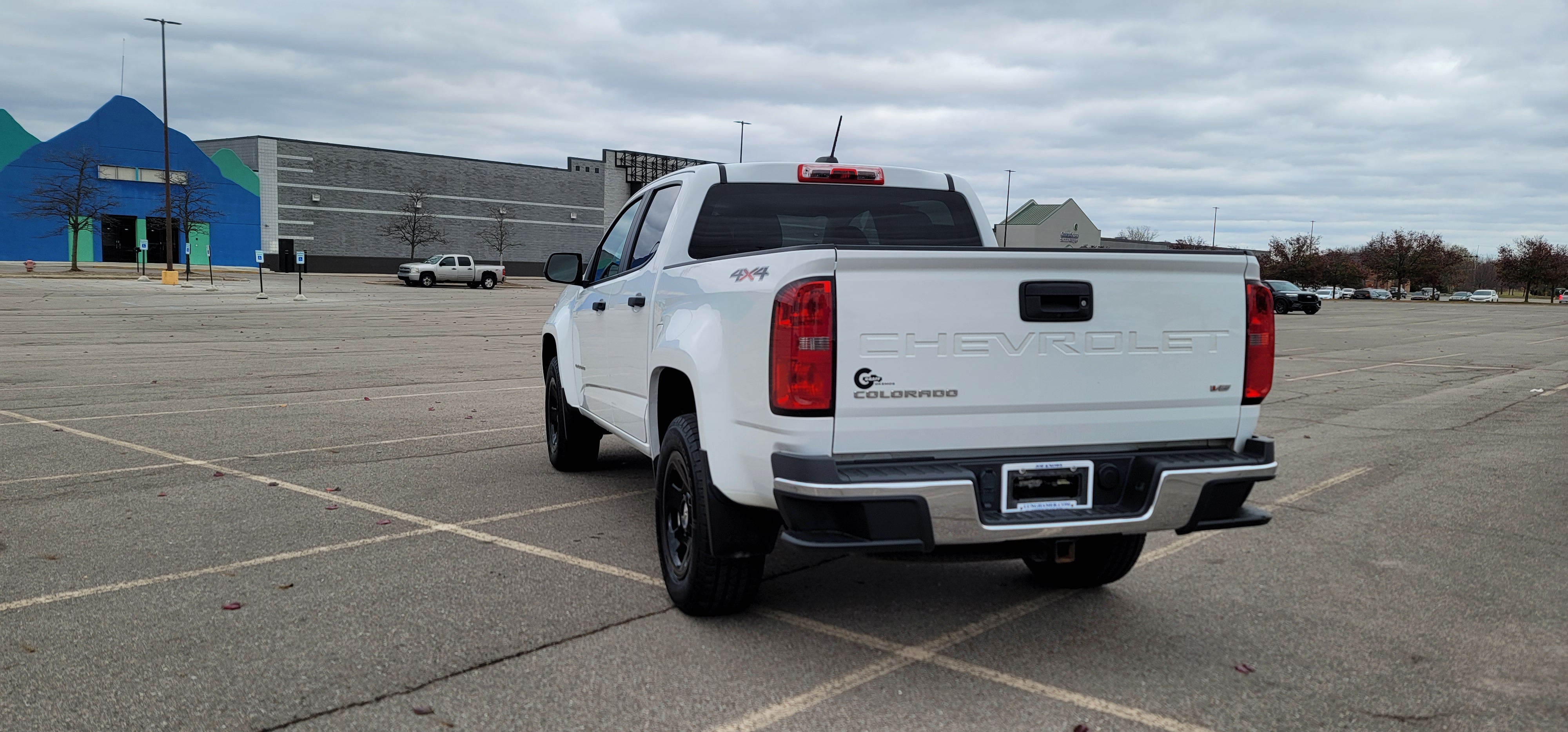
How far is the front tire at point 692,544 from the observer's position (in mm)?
4078

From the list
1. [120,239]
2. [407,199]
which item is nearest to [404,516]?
[120,239]

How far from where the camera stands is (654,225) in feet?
19.1

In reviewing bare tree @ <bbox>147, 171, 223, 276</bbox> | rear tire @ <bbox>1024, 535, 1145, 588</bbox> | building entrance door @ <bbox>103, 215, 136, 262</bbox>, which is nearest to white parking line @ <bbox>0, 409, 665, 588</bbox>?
rear tire @ <bbox>1024, 535, 1145, 588</bbox>

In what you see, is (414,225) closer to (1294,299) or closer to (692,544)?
(1294,299)

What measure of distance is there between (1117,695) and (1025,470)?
0.81 metres

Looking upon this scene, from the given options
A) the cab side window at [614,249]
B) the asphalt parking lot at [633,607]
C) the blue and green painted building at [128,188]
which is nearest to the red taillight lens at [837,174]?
the cab side window at [614,249]

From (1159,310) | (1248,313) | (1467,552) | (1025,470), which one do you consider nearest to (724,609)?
(1025,470)

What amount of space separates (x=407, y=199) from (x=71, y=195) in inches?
739

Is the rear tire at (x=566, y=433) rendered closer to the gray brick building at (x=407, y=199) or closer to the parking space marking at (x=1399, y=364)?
the parking space marking at (x=1399, y=364)

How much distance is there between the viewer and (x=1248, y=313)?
407 centimetres

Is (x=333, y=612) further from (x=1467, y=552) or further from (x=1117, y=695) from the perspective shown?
(x=1467, y=552)

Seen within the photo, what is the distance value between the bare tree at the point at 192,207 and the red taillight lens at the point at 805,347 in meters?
58.4

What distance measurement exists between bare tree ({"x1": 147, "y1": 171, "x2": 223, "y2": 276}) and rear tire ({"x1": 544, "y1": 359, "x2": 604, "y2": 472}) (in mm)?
54041

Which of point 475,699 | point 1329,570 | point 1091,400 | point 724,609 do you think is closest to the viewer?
point 475,699
